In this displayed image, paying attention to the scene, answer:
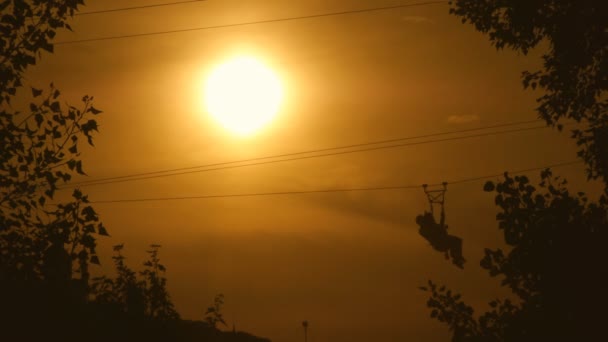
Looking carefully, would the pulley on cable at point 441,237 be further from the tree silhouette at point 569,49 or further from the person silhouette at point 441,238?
the tree silhouette at point 569,49

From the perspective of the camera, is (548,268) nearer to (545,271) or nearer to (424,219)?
(545,271)

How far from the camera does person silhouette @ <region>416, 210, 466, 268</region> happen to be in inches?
1455

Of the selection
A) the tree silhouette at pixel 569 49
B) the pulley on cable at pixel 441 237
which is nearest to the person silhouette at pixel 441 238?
the pulley on cable at pixel 441 237

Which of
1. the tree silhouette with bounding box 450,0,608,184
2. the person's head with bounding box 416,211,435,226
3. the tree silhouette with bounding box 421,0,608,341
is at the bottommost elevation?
the tree silhouette with bounding box 421,0,608,341

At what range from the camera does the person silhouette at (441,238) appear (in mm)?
36969

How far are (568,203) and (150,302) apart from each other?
52.4 ft

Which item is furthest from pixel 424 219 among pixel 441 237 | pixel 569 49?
pixel 569 49

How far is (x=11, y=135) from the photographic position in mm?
10469

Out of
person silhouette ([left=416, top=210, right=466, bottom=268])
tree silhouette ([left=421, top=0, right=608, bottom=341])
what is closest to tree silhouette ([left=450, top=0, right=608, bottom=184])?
tree silhouette ([left=421, top=0, right=608, bottom=341])

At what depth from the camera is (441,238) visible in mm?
37156

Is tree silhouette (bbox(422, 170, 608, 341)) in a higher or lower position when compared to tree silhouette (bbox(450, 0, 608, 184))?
lower

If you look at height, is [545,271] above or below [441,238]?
below

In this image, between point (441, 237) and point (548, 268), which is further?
point (441, 237)

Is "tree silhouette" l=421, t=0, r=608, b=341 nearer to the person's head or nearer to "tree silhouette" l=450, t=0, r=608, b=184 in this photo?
"tree silhouette" l=450, t=0, r=608, b=184
